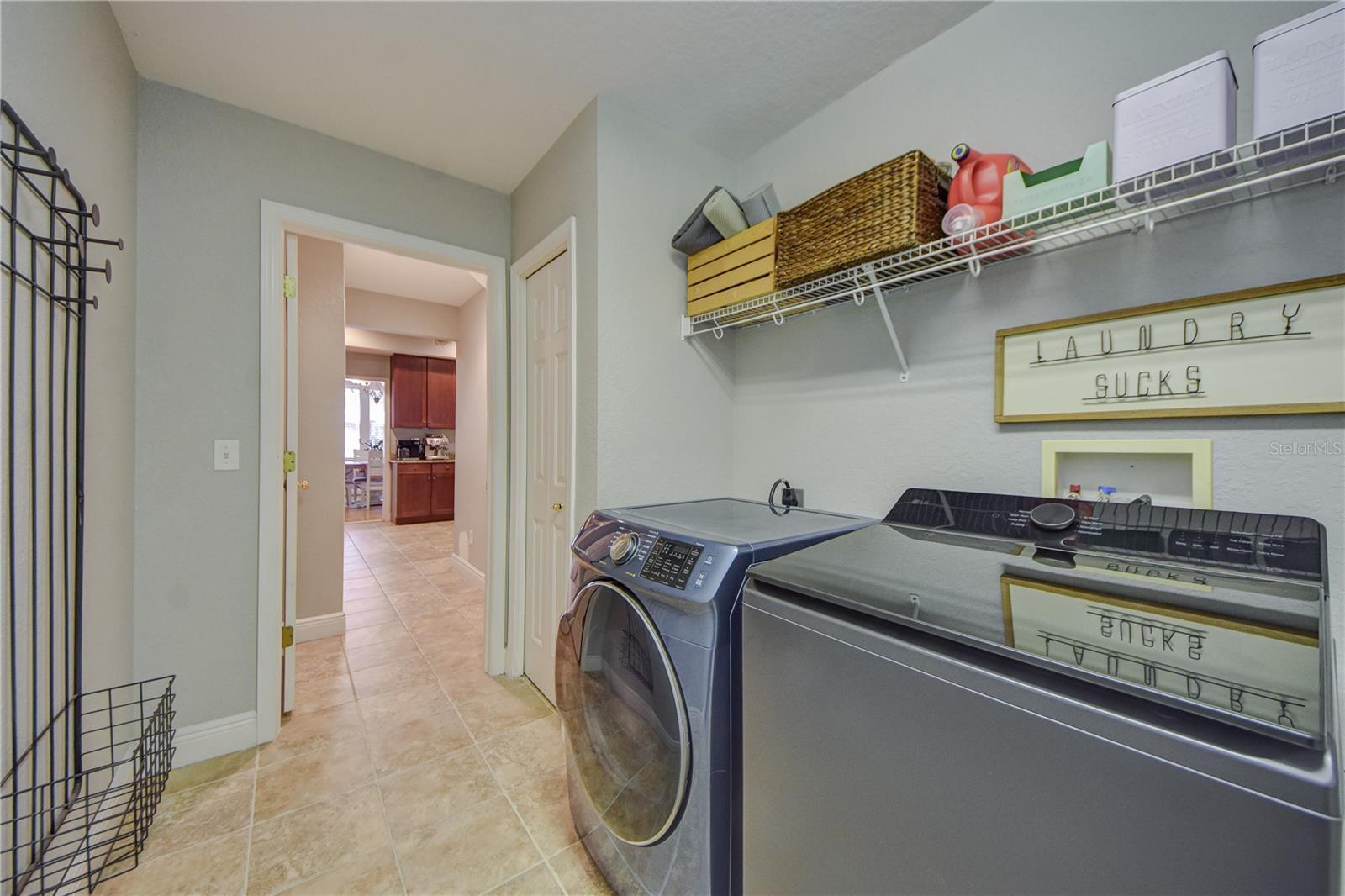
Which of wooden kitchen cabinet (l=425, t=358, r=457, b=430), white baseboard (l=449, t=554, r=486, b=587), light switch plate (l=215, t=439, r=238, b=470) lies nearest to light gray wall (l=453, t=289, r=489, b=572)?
white baseboard (l=449, t=554, r=486, b=587)

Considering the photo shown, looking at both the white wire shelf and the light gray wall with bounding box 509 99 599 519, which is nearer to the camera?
the white wire shelf

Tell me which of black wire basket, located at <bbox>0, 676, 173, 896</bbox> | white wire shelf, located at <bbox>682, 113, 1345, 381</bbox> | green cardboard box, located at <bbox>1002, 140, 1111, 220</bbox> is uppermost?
green cardboard box, located at <bbox>1002, 140, 1111, 220</bbox>

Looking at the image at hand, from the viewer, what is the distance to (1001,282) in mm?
1360

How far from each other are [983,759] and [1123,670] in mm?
194

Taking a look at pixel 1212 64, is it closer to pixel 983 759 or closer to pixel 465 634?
pixel 983 759

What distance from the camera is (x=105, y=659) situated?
4.92 ft

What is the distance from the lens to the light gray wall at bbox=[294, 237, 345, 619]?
9.66ft

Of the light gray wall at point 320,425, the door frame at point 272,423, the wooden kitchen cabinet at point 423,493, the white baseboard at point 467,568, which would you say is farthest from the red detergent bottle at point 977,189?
the wooden kitchen cabinet at point 423,493

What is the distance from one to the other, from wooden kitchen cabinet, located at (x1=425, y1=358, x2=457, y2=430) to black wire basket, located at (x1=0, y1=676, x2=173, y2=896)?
561 centimetres

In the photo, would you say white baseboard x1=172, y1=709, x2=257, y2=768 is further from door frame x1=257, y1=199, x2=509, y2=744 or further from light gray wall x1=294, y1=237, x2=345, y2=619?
light gray wall x1=294, y1=237, x2=345, y2=619

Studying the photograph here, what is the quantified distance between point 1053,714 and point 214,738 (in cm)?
263

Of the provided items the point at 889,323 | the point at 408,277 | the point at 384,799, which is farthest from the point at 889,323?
the point at 408,277

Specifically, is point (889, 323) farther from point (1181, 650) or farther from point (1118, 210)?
point (1181, 650)

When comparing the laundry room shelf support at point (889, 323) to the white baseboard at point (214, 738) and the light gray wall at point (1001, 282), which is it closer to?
the light gray wall at point (1001, 282)
